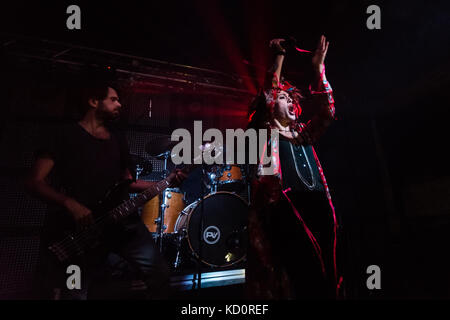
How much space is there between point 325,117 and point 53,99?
197 inches

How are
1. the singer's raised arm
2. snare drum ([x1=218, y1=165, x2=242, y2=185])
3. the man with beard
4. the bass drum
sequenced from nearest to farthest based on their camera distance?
the man with beard
the singer's raised arm
the bass drum
snare drum ([x1=218, y1=165, x2=242, y2=185])

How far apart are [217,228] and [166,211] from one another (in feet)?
2.99

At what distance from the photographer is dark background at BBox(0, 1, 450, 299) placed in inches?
138

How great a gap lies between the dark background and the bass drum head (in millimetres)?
1630

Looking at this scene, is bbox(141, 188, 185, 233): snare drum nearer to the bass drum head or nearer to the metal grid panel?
the bass drum head

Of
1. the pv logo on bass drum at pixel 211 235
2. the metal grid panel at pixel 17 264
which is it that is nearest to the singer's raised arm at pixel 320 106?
the pv logo on bass drum at pixel 211 235

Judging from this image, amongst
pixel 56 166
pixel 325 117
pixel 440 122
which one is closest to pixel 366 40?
pixel 440 122

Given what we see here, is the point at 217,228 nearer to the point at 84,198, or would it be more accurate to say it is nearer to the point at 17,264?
the point at 84,198

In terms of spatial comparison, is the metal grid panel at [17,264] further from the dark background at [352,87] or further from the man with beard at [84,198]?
the man with beard at [84,198]

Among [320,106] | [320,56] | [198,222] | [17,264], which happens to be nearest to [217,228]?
[198,222]

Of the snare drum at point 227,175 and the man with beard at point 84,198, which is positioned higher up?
the snare drum at point 227,175

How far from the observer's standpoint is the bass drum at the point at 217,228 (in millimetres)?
3674

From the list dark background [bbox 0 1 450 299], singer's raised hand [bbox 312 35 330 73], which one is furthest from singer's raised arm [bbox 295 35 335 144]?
dark background [bbox 0 1 450 299]

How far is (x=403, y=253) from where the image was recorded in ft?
11.0
